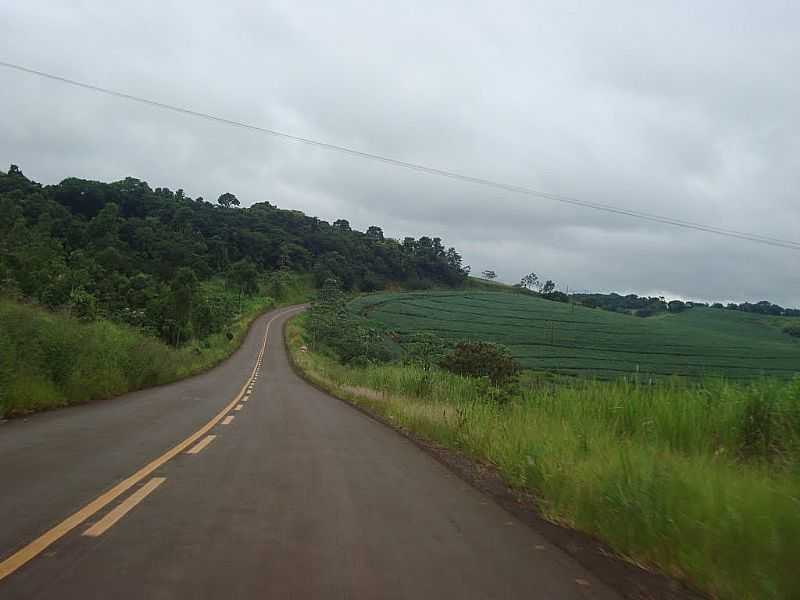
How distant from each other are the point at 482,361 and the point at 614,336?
601cm

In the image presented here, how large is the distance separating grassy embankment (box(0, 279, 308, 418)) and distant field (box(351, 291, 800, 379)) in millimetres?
12413

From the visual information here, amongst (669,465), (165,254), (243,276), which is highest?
(165,254)

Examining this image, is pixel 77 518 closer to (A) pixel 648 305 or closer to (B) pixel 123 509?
(B) pixel 123 509

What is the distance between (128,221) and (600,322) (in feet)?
202

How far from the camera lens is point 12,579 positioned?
448 cm

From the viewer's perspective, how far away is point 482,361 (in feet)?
104

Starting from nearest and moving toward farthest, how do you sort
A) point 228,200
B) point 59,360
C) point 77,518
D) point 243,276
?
1. point 77,518
2. point 59,360
3. point 243,276
4. point 228,200

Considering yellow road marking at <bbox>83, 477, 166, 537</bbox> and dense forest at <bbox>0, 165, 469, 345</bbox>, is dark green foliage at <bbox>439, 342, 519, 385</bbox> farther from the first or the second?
yellow road marking at <bbox>83, 477, 166, 537</bbox>

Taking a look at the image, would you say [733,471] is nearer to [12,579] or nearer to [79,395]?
[12,579]

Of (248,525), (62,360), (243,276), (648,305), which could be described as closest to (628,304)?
(648,305)

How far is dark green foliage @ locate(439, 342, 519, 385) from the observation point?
3072 centimetres

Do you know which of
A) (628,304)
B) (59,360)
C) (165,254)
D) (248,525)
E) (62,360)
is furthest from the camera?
(165,254)

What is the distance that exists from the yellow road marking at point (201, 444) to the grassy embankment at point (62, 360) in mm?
4481

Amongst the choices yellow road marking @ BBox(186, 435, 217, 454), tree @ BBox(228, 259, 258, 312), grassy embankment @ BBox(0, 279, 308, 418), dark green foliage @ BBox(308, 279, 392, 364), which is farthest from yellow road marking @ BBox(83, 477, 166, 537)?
tree @ BBox(228, 259, 258, 312)
